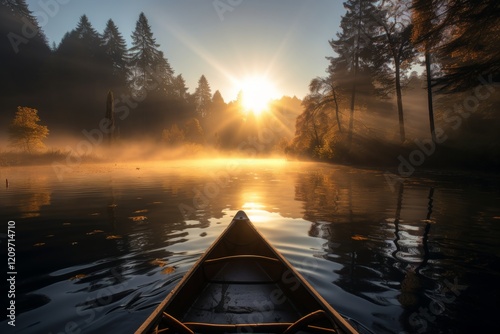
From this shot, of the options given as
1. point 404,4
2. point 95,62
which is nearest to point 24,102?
point 95,62

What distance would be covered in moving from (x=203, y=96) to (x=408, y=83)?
62.1m

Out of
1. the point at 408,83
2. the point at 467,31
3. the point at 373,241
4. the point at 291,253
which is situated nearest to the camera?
the point at 291,253

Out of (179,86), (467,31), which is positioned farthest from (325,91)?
(179,86)

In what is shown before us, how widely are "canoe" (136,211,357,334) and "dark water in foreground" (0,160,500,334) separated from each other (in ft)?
2.26

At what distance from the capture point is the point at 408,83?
31.9 m

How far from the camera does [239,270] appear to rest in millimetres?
4355

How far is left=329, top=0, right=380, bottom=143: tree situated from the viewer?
30402mm

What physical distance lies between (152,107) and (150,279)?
204 ft

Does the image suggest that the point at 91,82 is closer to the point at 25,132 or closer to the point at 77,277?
the point at 25,132

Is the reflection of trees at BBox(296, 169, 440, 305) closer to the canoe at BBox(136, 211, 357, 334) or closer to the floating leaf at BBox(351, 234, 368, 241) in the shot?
the floating leaf at BBox(351, 234, 368, 241)

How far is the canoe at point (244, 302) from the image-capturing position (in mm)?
2463

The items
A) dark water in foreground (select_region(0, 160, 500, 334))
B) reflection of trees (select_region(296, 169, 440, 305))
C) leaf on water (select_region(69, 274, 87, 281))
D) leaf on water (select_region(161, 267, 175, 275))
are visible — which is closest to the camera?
dark water in foreground (select_region(0, 160, 500, 334))

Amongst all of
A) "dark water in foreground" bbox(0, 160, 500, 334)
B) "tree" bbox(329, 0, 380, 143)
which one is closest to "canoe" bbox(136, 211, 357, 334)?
"dark water in foreground" bbox(0, 160, 500, 334)

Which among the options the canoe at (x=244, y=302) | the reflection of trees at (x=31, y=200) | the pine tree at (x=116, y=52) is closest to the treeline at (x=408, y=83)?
the canoe at (x=244, y=302)
